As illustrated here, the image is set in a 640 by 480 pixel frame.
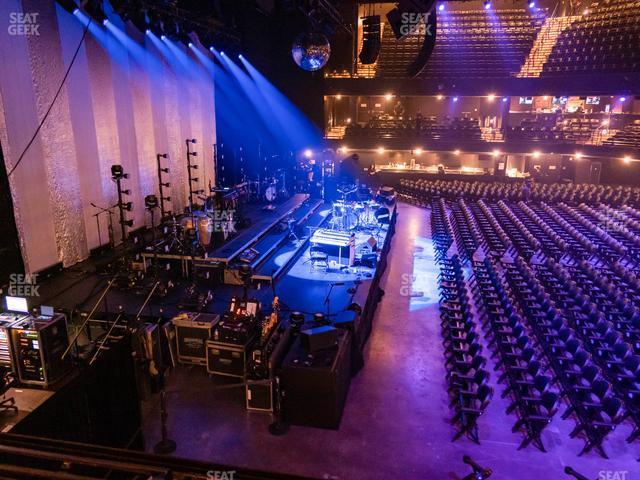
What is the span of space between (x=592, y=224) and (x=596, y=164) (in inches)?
385

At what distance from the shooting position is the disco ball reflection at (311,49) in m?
7.08

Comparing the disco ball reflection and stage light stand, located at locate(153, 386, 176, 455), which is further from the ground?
the disco ball reflection

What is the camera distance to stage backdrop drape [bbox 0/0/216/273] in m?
8.23

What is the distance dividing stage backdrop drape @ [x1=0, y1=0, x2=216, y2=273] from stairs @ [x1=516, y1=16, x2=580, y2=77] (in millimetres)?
14739

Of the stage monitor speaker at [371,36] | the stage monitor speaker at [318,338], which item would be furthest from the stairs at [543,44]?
the stage monitor speaker at [318,338]

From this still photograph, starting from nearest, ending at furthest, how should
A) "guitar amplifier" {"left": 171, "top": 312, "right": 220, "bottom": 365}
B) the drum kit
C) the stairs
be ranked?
1. "guitar amplifier" {"left": 171, "top": 312, "right": 220, "bottom": 365}
2. the drum kit
3. the stairs

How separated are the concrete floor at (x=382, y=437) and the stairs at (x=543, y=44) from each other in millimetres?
17155

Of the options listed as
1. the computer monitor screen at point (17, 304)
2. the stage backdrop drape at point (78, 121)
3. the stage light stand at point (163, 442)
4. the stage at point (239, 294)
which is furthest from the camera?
the stage backdrop drape at point (78, 121)

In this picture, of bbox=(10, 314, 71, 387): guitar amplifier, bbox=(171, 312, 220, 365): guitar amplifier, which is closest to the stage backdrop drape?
bbox=(171, 312, 220, 365): guitar amplifier

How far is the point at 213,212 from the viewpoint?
10758 mm

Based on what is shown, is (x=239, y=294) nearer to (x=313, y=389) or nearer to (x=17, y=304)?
(x=313, y=389)

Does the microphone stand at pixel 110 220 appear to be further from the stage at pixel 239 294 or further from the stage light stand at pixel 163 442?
the stage light stand at pixel 163 442

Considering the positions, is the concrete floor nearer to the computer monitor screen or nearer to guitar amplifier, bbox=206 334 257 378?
guitar amplifier, bbox=206 334 257 378

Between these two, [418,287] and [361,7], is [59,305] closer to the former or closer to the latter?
[418,287]
